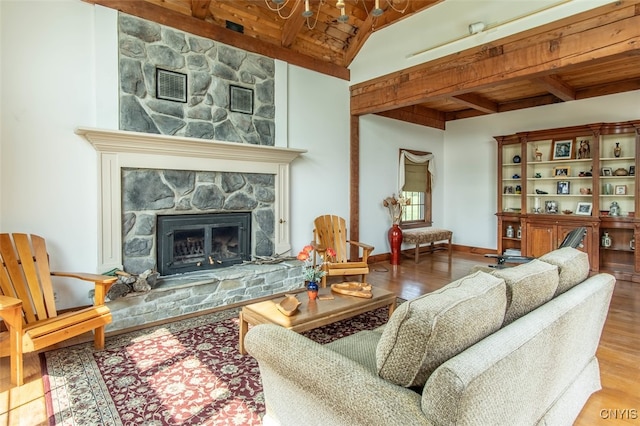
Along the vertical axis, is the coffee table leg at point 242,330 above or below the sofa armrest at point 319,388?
below

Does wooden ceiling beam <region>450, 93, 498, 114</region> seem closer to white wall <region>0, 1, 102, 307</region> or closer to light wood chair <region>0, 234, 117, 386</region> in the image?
white wall <region>0, 1, 102, 307</region>

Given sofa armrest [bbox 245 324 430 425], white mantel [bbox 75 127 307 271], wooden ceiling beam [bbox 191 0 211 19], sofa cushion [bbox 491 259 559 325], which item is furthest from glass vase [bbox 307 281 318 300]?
wooden ceiling beam [bbox 191 0 211 19]

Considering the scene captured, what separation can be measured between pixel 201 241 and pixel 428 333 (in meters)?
3.43

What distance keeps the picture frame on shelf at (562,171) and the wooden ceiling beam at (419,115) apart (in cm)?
231

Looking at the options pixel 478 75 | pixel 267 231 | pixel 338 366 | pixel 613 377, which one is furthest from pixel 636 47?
pixel 267 231

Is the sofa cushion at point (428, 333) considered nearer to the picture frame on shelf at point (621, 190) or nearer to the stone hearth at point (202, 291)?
the stone hearth at point (202, 291)

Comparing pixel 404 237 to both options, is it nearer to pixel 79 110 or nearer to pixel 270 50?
→ pixel 270 50

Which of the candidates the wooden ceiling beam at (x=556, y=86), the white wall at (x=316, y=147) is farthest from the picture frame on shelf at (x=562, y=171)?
the white wall at (x=316, y=147)

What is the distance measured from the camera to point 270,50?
4504mm

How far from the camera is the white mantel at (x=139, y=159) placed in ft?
10.9

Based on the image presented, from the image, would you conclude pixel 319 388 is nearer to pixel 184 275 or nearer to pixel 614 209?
pixel 184 275

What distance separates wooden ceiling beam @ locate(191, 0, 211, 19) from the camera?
377 cm

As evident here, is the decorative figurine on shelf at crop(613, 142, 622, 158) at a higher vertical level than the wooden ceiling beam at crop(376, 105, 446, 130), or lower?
lower

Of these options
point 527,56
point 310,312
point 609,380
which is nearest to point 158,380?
point 310,312
